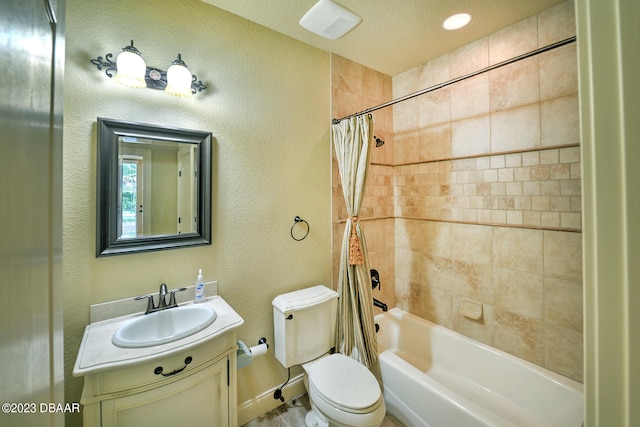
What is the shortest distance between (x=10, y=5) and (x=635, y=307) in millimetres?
771

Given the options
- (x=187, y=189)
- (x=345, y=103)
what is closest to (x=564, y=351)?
(x=345, y=103)

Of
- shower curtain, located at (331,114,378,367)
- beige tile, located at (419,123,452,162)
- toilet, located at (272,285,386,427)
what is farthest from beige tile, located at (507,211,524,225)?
toilet, located at (272,285,386,427)

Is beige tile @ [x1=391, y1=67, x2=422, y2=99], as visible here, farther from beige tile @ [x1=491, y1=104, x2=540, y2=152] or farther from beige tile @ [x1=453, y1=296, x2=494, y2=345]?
beige tile @ [x1=453, y1=296, x2=494, y2=345]

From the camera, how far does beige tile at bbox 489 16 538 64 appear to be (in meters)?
1.72

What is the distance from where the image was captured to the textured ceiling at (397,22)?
160 cm

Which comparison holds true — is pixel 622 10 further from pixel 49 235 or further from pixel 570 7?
pixel 570 7

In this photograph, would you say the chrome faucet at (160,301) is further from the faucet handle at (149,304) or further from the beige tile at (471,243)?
the beige tile at (471,243)

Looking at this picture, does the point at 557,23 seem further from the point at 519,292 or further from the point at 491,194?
the point at 519,292

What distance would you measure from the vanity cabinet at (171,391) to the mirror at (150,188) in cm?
60

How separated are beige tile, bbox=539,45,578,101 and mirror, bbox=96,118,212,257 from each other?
7.15ft

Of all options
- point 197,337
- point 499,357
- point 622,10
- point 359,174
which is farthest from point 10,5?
point 499,357

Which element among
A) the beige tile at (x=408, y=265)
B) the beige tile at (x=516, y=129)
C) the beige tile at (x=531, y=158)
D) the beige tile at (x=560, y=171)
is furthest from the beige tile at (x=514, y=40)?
the beige tile at (x=408, y=265)

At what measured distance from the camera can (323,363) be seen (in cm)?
166

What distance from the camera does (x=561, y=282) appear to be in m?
1.60
